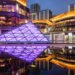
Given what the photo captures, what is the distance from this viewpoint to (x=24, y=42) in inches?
559

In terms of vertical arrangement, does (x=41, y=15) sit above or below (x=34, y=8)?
below

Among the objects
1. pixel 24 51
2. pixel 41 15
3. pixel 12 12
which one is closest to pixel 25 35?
pixel 24 51

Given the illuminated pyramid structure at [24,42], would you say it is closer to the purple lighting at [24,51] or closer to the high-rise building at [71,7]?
the purple lighting at [24,51]

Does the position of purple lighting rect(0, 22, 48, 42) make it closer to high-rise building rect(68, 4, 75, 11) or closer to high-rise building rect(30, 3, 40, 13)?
high-rise building rect(30, 3, 40, 13)

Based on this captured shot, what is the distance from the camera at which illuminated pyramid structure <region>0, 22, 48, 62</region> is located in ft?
44.9

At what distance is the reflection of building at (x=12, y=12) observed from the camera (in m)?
16.8

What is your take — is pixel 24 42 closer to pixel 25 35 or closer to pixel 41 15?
pixel 25 35

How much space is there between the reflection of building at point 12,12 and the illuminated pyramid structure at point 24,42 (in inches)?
64.5

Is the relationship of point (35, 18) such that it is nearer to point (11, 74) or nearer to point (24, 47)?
point (24, 47)

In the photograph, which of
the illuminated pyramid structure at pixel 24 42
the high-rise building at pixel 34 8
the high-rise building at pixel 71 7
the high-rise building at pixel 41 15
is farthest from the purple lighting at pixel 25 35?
the high-rise building at pixel 71 7

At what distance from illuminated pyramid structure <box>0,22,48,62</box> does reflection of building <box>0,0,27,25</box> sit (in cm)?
164

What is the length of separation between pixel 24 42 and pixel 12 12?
3.77 meters

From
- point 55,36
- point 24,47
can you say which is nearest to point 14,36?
point 24,47

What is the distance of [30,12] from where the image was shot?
1716cm
